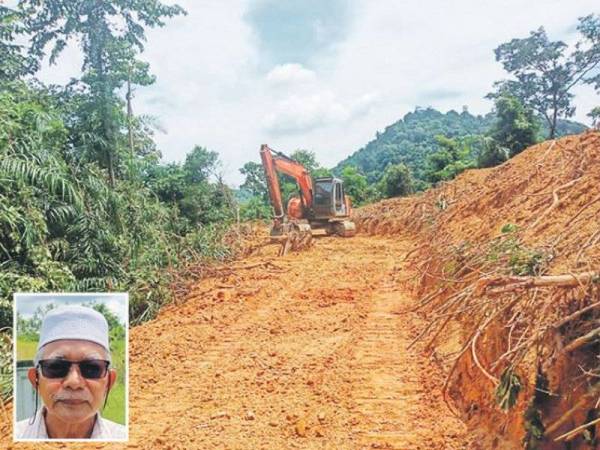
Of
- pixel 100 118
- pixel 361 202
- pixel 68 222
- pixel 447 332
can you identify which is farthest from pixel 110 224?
pixel 361 202

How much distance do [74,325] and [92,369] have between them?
21 centimetres

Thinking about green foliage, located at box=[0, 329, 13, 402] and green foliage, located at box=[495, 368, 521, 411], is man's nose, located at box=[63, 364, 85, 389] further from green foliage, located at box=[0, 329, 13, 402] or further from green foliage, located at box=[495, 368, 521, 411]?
green foliage, located at box=[495, 368, 521, 411]

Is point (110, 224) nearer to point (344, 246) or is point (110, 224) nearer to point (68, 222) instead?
point (68, 222)

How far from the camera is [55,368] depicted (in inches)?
81.2

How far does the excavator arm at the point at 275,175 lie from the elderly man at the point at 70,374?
9.05 meters

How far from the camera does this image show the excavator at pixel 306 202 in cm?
1119

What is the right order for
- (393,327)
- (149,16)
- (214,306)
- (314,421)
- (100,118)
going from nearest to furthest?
(314,421), (393,327), (214,306), (100,118), (149,16)

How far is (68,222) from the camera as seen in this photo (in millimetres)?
6109

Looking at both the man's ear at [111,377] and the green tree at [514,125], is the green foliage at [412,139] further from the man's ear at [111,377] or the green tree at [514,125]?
the man's ear at [111,377]

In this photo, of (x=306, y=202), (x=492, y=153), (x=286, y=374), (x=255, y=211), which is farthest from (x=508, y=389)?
(x=255, y=211)

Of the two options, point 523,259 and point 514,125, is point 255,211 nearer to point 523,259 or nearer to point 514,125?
point 514,125

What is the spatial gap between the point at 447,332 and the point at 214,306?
3.02 metres

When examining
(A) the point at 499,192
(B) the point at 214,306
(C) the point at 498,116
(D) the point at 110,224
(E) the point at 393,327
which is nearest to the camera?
(E) the point at 393,327

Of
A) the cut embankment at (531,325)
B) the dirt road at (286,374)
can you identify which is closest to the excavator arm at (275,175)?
the dirt road at (286,374)
